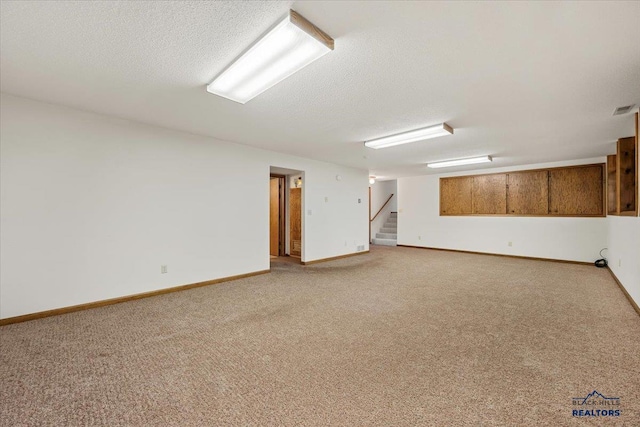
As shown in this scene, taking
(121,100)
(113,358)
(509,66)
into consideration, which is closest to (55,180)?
(121,100)

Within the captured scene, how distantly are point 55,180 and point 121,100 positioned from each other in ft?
3.90

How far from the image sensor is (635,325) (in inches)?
103

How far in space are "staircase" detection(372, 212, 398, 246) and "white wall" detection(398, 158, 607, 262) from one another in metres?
0.43

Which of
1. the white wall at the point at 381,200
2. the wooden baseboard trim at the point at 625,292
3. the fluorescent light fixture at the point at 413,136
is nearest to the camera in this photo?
the wooden baseboard trim at the point at 625,292

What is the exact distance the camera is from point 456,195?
760cm

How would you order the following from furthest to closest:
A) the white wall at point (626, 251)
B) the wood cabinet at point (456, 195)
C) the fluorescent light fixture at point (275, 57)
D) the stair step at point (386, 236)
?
the stair step at point (386, 236), the wood cabinet at point (456, 195), the white wall at point (626, 251), the fluorescent light fixture at point (275, 57)

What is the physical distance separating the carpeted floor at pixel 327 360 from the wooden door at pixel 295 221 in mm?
3166

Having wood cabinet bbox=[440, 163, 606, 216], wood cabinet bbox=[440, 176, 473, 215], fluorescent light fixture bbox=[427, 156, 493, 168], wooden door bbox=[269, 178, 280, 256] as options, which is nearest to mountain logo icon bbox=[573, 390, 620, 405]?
fluorescent light fixture bbox=[427, 156, 493, 168]

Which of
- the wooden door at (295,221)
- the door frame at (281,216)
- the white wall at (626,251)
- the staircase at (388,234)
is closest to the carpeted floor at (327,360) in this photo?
the white wall at (626,251)

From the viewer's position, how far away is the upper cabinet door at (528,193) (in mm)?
6207

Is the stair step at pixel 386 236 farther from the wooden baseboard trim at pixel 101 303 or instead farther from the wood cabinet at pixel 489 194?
the wooden baseboard trim at pixel 101 303

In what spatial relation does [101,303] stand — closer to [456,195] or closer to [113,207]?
[113,207]

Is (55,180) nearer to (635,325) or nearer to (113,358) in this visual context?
(113,358)

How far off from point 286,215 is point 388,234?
4497 millimetres
